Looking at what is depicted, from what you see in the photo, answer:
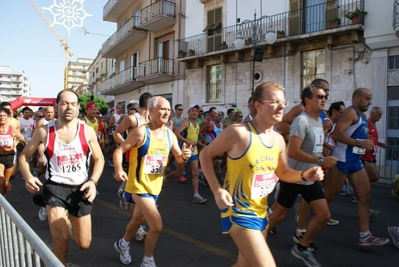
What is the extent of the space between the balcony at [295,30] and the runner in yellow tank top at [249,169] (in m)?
12.5

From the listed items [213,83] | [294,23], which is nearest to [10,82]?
[213,83]

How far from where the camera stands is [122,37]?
91.9ft

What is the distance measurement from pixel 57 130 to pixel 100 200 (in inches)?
151

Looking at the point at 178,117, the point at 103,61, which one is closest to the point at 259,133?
the point at 178,117

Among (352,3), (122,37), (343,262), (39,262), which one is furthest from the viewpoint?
(122,37)

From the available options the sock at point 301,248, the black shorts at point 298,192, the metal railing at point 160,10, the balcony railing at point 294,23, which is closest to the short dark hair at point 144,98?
the black shorts at point 298,192

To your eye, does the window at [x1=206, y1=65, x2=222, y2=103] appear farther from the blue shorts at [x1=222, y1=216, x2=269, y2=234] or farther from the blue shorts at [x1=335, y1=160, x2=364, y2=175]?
the blue shorts at [x1=222, y1=216, x2=269, y2=234]

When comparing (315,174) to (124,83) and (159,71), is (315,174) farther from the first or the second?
(124,83)

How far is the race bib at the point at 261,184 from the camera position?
271 cm

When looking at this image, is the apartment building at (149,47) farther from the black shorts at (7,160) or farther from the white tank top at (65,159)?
the white tank top at (65,159)

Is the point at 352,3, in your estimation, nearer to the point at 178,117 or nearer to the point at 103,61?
the point at 178,117

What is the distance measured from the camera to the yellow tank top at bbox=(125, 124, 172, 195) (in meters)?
3.91

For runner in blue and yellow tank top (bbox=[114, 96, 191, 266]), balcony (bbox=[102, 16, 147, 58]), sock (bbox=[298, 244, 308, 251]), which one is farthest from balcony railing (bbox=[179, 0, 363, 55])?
runner in blue and yellow tank top (bbox=[114, 96, 191, 266])

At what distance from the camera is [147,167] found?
12.9ft
